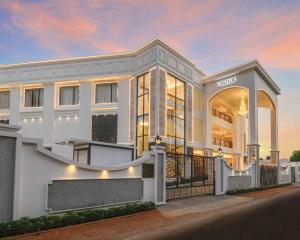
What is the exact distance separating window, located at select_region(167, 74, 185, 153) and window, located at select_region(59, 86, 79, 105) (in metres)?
10.1

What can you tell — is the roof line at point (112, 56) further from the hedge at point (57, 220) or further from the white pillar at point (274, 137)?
the hedge at point (57, 220)

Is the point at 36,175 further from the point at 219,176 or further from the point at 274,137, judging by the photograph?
the point at 274,137

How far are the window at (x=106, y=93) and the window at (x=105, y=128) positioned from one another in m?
1.73

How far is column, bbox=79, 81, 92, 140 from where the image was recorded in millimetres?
33662

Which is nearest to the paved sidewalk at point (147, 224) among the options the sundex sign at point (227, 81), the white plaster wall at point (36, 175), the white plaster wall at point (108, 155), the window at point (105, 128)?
the white plaster wall at point (36, 175)

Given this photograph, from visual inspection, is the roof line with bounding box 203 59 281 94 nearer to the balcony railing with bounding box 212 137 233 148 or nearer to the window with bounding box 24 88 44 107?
the balcony railing with bounding box 212 137 233 148

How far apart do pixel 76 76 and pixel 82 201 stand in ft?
79.9

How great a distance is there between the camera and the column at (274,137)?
1555 inches

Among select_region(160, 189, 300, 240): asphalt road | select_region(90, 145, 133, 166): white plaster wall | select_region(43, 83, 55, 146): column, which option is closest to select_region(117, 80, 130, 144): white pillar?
select_region(43, 83, 55, 146): column

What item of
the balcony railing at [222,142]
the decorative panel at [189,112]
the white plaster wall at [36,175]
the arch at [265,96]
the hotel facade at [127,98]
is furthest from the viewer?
the balcony railing at [222,142]

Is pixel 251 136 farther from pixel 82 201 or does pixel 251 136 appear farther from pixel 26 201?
pixel 26 201

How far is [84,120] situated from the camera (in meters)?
33.9

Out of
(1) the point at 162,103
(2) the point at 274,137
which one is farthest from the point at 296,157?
(1) the point at 162,103

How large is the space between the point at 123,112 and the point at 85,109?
165 inches
